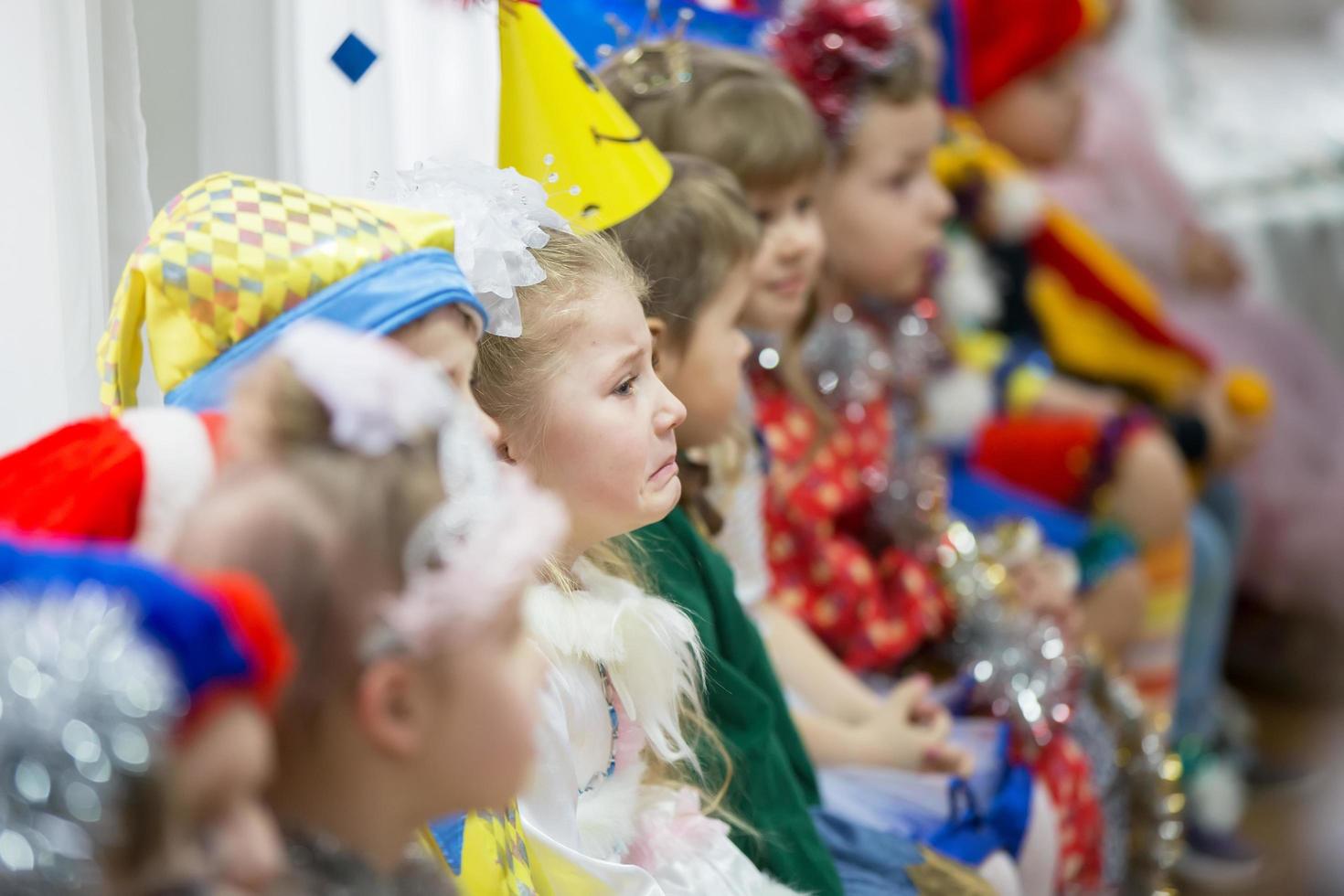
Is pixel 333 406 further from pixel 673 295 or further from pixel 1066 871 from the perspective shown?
pixel 1066 871

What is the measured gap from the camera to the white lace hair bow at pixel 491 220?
0.99 m

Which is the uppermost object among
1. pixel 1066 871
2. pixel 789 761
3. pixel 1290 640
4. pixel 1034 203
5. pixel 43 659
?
pixel 43 659

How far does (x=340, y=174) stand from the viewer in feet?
4.24

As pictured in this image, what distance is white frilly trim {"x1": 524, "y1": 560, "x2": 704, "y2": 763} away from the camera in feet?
3.38

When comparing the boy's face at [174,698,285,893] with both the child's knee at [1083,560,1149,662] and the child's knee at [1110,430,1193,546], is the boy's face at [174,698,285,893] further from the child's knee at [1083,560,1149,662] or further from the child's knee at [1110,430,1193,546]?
the child's knee at [1110,430,1193,546]

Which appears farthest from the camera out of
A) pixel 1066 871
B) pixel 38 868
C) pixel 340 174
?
pixel 1066 871

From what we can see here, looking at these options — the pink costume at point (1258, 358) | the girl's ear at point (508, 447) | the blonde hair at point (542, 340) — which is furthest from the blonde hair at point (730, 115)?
the pink costume at point (1258, 358)

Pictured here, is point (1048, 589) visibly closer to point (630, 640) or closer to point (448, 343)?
point (630, 640)

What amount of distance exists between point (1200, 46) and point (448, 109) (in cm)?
289

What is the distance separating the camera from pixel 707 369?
131 centimetres

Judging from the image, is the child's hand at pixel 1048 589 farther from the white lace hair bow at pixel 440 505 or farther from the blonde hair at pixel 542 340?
the white lace hair bow at pixel 440 505

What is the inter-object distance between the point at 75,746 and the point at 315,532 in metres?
0.12

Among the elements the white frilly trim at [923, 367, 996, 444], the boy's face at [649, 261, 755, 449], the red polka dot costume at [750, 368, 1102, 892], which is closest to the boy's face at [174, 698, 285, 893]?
the boy's face at [649, 261, 755, 449]

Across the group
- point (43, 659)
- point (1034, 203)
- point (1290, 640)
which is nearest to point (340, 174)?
point (43, 659)
